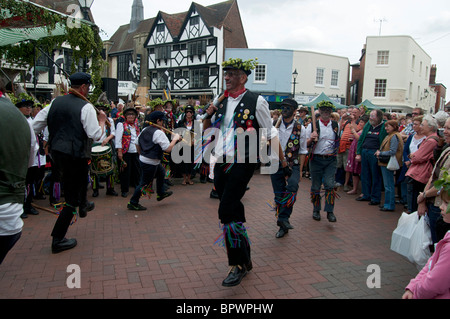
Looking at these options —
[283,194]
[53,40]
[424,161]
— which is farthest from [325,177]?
[53,40]

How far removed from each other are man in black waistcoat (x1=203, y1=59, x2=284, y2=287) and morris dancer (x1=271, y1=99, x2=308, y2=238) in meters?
1.67

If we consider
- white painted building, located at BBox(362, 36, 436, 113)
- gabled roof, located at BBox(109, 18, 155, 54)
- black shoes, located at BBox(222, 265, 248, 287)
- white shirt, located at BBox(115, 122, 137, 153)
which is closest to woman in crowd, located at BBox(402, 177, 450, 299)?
black shoes, located at BBox(222, 265, 248, 287)

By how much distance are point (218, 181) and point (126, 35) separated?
4634 cm

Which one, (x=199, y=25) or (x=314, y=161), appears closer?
(x=314, y=161)

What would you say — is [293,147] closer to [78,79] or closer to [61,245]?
[78,79]

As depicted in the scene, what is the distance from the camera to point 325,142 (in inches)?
233

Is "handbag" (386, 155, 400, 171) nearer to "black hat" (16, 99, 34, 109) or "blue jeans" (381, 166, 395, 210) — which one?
"blue jeans" (381, 166, 395, 210)

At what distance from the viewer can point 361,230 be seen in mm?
5609

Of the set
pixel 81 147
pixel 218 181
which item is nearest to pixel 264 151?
pixel 218 181

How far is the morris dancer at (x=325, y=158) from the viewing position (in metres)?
5.92

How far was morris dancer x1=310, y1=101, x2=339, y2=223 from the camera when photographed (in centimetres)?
592

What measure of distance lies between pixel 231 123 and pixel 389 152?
4875 millimetres

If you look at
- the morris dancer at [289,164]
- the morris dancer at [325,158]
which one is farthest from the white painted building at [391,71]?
the morris dancer at [289,164]
